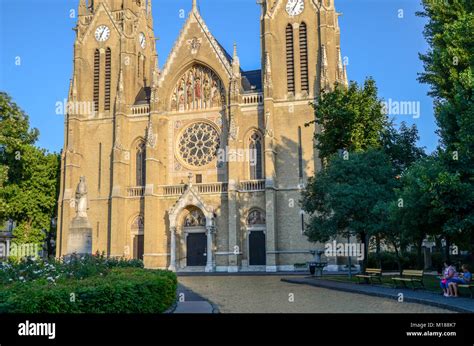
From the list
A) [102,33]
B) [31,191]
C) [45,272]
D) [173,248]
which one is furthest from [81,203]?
[102,33]

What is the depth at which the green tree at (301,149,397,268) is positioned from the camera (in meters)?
25.0

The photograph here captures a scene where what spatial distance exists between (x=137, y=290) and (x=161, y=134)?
1372 inches

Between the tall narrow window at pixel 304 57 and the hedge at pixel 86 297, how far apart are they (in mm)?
32787

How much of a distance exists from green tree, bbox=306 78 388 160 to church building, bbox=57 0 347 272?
33.3 ft

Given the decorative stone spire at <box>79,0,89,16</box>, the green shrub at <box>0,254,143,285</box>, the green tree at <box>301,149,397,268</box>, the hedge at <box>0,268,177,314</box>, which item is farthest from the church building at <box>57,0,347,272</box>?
the hedge at <box>0,268,177,314</box>

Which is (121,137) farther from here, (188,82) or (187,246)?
(187,246)

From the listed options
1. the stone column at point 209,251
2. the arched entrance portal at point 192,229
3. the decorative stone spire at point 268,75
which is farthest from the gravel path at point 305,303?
the decorative stone spire at point 268,75

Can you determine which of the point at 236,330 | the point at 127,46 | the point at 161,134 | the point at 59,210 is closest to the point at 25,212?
the point at 59,210

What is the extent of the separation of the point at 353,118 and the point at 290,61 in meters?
16.1

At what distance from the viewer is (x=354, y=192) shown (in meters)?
24.9

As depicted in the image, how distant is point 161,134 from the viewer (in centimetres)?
4597

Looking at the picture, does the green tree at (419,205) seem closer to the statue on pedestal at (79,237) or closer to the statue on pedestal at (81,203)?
the statue on pedestal at (79,237)

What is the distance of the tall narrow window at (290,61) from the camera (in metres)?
43.8

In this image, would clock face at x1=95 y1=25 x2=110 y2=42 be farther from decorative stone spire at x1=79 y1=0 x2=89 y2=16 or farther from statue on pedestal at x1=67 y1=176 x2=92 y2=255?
statue on pedestal at x1=67 y1=176 x2=92 y2=255
